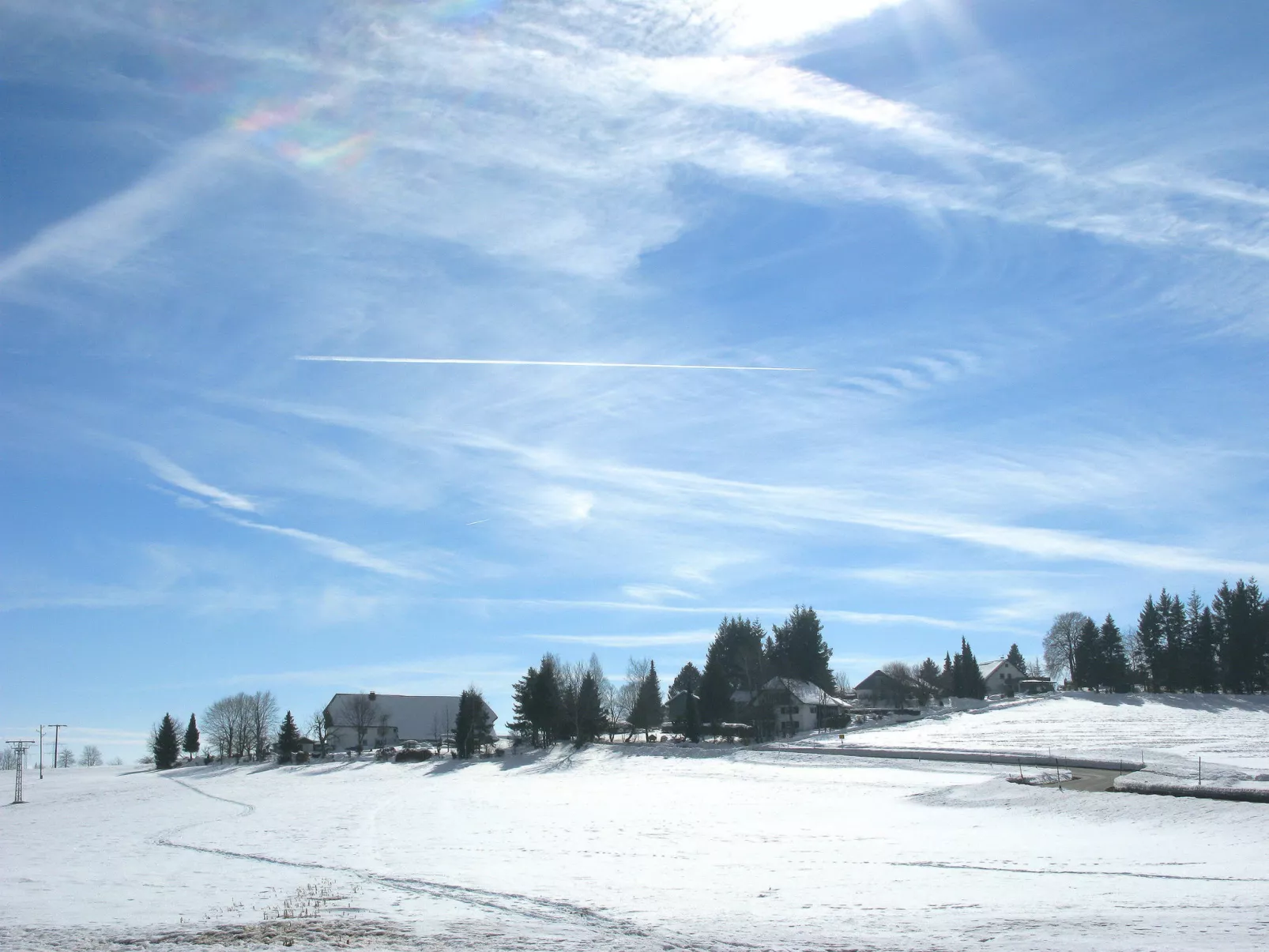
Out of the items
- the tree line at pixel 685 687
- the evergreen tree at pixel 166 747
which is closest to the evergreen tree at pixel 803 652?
the tree line at pixel 685 687

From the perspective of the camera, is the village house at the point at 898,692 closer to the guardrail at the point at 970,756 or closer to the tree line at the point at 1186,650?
the tree line at the point at 1186,650

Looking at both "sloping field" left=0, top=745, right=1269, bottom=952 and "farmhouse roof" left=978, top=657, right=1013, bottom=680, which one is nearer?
"sloping field" left=0, top=745, right=1269, bottom=952

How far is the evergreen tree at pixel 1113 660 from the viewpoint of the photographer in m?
106

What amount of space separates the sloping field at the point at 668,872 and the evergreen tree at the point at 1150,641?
7845 cm

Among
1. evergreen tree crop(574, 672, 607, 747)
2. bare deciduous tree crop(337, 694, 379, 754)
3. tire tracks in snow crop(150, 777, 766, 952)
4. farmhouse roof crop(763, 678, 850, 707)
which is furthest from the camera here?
bare deciduous tree crop(337, 694, 379, 754)

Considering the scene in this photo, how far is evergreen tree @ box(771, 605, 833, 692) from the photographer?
111562mm

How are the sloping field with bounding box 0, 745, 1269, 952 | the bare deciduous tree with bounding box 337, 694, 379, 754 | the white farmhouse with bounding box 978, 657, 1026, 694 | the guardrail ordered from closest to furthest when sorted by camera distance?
the sloping field with bounding box 0, 745, 1269, 952
the guardrail
the bare deciduous tree with bounding box 337, 694, 379, 754
the white farmhouse with bounding box 978, 657, 1026, 694

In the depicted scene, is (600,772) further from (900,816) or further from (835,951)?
(835,951)

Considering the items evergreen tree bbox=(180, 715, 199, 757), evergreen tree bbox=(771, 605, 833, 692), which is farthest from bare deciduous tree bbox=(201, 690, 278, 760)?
evergreen tree bbox=(771, 605, 833, 692)

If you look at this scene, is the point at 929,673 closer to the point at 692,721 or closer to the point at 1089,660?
the point at 1089,660

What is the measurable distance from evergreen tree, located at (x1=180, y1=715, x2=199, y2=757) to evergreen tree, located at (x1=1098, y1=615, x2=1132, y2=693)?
106 metres

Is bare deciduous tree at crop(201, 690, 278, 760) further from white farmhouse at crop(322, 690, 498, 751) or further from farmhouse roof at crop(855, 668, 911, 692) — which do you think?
farmhouse roof at crop(855, 668, 911, 692)

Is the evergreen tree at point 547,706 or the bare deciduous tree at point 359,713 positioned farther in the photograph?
the bare deciduous tree at point 359,713

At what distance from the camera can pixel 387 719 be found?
122750 millimetres
